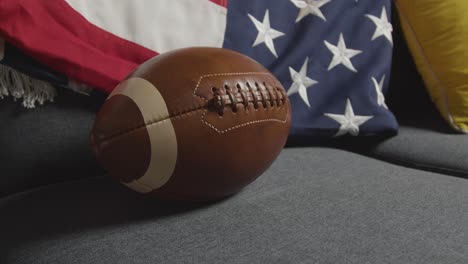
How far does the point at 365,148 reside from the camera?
1.13m

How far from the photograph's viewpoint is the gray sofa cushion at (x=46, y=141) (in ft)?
2.54

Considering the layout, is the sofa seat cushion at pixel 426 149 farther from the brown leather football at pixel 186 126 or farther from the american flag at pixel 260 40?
the brown leather football at pixel 186 126

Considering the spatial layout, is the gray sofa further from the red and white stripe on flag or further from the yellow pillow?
the yellow pillow

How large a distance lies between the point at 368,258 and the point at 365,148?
612 mm

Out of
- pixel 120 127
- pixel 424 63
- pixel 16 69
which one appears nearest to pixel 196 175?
pixel 120 127

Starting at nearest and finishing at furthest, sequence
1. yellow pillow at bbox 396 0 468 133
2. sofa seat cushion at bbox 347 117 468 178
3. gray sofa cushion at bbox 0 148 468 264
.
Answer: gray sofa cushion at bbox 0 148 468 264, sofa seat cushion at bbox 347 117 468 178, yellow pillow at bbox 396 0 468 133

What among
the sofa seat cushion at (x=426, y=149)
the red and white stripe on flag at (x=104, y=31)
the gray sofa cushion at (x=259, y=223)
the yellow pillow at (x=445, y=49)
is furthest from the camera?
the yellow pillow at (x=445, y=49)

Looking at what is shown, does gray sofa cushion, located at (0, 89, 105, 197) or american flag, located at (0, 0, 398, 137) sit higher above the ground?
american flag, located at (0, 0, 398, 137)

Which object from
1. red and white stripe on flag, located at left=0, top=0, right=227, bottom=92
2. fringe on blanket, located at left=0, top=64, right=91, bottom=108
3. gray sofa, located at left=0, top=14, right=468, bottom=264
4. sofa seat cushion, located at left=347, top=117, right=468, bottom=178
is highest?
red and white stripe on flag, located at left=0, top=0, right=227, bottom=92

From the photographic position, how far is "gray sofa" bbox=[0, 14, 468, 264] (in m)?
0.57

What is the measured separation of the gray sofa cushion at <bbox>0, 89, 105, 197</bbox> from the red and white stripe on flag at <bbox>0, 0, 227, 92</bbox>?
0.07 meters

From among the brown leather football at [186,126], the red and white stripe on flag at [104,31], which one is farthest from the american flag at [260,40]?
the brown leather football at [186,126]

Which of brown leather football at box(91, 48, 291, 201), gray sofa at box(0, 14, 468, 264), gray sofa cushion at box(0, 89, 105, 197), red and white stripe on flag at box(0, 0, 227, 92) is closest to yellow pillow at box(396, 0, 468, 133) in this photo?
gray sofa at box(0, 14, 468, 264)

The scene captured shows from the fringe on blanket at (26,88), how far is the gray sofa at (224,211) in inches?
0.8
